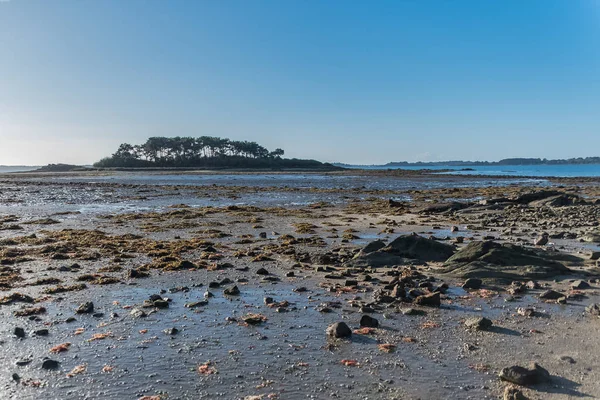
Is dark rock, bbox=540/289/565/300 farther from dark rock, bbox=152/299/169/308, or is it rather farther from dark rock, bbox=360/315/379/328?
dark rock, bbox=152/299/169/308

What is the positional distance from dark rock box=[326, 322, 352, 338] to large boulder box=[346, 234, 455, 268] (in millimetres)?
5432

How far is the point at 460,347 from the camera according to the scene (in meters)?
Result: 7.32

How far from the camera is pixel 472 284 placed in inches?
429

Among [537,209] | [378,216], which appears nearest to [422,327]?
[378,216]

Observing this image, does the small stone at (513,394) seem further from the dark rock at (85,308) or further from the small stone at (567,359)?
the dark rock at (85,308)

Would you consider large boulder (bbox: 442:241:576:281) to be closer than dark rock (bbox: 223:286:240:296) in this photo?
No

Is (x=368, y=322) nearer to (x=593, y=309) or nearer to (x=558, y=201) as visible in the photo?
(x=593, y=309)

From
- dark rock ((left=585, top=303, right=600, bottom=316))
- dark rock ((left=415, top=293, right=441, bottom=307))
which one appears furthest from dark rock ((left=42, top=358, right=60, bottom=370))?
dark rock ((left=585, top=303, right=600, bottom=316))

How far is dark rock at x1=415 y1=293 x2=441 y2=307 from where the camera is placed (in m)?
9.38

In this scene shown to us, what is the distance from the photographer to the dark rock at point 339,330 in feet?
25.3

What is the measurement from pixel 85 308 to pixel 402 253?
869cm

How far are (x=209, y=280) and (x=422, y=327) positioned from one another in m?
5.69

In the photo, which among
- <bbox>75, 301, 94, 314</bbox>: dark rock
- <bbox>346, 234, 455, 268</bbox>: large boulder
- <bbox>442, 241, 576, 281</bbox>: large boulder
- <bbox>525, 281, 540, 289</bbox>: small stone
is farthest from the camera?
<bbox>346, 234, 455, 268</bbox>: large boulder

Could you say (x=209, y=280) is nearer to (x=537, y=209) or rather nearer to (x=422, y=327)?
(x=422, y=327)
